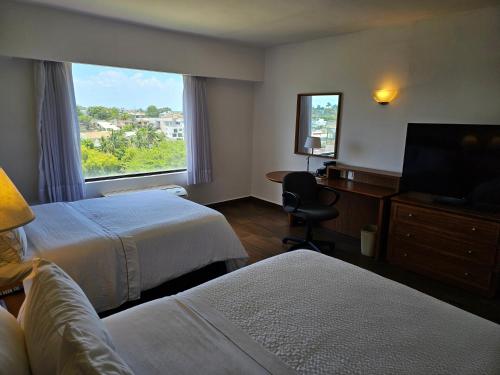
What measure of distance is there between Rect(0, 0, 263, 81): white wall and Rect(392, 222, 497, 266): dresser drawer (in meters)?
3.26

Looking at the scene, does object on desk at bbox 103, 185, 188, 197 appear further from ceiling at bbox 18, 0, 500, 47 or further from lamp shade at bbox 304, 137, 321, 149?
ceiling at bbox 18, 0, 500, 47

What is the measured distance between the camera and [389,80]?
3812 millimetres

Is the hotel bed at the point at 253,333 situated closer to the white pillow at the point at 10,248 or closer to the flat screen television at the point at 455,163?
the white pillow at the point at 10,248

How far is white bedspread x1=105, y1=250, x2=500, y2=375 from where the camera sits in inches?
47.0

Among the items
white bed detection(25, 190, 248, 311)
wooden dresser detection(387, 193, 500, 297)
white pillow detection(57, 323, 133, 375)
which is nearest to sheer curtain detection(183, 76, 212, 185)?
white bed detection(25, 190, 248, 311)

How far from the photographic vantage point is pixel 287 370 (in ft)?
3.79

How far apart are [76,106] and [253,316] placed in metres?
3.56

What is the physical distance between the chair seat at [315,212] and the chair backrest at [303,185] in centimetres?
25

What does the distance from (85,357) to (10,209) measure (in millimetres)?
913

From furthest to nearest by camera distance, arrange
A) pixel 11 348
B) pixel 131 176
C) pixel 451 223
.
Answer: pixel 131 176, pixel 451 223, pixel 11 348

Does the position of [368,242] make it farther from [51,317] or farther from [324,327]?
[51,317]

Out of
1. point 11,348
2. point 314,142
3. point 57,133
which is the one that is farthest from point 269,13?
point 11,348

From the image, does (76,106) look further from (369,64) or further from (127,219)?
(369,64)

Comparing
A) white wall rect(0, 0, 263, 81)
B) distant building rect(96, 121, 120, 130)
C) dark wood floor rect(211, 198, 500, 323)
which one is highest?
white wall rect(0, 0, 263, 81)
